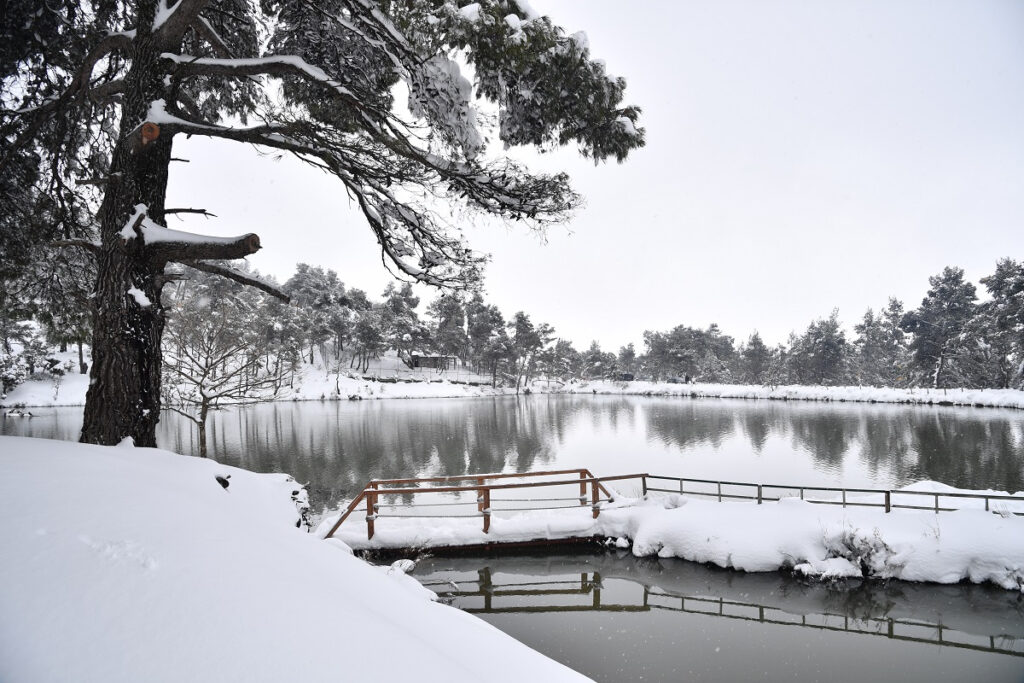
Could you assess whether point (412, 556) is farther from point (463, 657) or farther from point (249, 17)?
point (249, 17)

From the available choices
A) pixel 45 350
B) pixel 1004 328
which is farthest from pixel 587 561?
pixel 45 350

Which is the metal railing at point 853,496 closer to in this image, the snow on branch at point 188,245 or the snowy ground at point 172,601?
the snowy ground at point 172,601

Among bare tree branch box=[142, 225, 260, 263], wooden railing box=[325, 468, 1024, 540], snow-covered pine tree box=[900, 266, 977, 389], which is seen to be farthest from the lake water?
snow-covered pine tree box=[900, 266, 977, 389]

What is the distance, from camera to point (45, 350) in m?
43.2

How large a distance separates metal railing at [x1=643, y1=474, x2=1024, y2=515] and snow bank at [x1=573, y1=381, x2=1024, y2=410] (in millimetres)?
37334

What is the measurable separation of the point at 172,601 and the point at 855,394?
62.4 m

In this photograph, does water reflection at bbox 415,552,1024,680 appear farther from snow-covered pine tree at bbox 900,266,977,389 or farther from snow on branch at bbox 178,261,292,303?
snow-covered pine tree at bbox 900,266,977,389

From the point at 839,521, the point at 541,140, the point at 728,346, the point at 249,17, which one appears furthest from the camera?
the point at 728,346

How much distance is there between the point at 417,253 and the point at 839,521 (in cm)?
985

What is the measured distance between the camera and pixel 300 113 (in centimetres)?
636

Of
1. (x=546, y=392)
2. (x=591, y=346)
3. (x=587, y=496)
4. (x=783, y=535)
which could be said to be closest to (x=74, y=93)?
(x=587, y=496)

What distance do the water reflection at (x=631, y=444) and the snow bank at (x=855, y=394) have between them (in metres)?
3.57

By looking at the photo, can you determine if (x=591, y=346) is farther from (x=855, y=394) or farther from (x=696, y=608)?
(x=696, y=608)

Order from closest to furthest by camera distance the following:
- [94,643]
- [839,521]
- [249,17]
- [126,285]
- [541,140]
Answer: [94,643]
[126,285]
[541,140]
[249,17]
[839,521]
